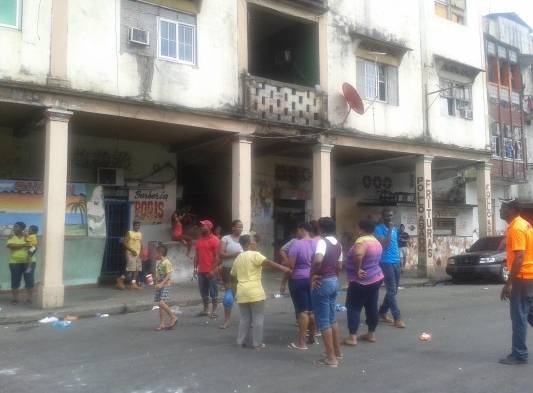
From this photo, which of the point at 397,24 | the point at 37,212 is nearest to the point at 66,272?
the point at 37,212

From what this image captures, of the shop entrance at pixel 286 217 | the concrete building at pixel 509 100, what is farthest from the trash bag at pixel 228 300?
the concrete building at pixel 509 100

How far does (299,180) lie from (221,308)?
8.41m

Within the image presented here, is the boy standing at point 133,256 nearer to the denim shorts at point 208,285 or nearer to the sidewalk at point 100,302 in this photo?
the sidewalk at point 100,302

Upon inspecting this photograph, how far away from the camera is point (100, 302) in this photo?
426 inches

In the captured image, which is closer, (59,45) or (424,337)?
(424,337)

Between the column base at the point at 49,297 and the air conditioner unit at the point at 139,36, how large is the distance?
17.5 feet

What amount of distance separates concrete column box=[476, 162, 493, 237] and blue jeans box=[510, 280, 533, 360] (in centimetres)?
1345

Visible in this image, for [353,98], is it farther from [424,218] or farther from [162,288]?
[162,288]

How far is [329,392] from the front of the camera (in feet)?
16.5

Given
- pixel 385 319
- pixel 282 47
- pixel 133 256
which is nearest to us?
pixel 385 319

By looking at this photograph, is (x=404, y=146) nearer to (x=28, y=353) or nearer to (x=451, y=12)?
(x=451, y=12)

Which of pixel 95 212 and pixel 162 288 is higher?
pixel 95 212

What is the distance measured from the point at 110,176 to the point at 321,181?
552 cm

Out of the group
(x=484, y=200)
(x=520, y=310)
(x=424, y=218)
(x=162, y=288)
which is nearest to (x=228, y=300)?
(x=162, y=288)
